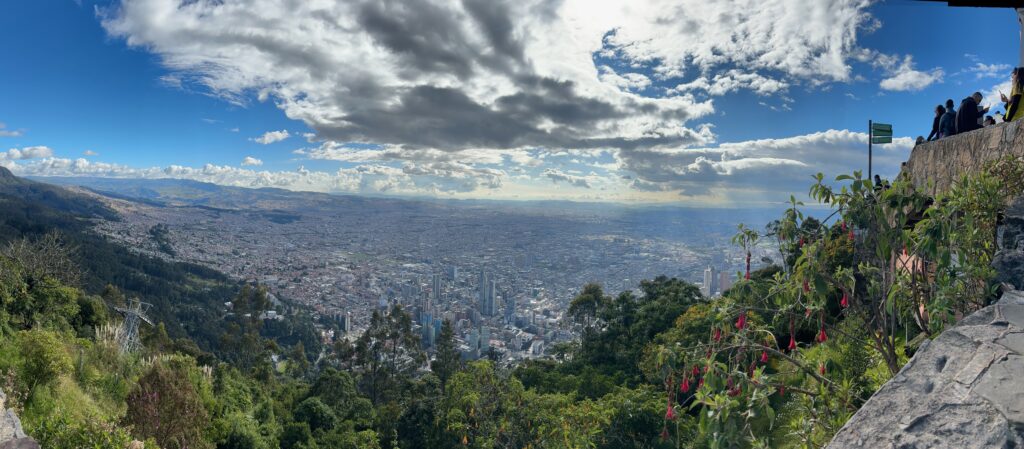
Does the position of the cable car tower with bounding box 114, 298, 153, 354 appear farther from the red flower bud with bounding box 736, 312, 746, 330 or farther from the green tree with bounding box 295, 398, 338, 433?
the red flower bud with bounding box 736, 312, 746, 330

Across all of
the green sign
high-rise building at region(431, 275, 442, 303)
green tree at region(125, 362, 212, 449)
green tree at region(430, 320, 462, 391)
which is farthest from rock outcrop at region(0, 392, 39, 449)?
high-rise building at region(431, 275, 442, 303)

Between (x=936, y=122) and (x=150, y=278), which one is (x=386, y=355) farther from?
(x=150, y=278)

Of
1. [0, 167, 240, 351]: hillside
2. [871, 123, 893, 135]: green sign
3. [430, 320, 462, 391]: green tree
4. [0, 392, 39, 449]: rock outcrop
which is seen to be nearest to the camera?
[0, 392, 39, 449]: rock outcrop

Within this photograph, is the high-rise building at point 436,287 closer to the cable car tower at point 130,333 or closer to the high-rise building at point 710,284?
the high-rise building at point 710,284

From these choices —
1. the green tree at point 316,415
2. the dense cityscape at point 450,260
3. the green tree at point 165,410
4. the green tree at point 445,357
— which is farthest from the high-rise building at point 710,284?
the green tree at point 165,410

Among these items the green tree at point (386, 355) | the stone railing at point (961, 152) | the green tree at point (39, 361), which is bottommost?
the green tree at point (386, 355)

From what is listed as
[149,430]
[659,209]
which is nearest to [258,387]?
[149,430]

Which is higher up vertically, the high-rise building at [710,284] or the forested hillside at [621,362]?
the forested hillside at [621,362]

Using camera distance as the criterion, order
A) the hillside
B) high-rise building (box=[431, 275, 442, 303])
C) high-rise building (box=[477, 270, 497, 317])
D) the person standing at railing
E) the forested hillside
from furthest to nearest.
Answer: high-rise building (box=[431, 275, 442, 303]) < high-rise building (box=[477, 270, 497, 317]) < the hillside < the person standing at railing < the forested hillside

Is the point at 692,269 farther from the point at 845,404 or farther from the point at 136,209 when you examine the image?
the point at 136,209
